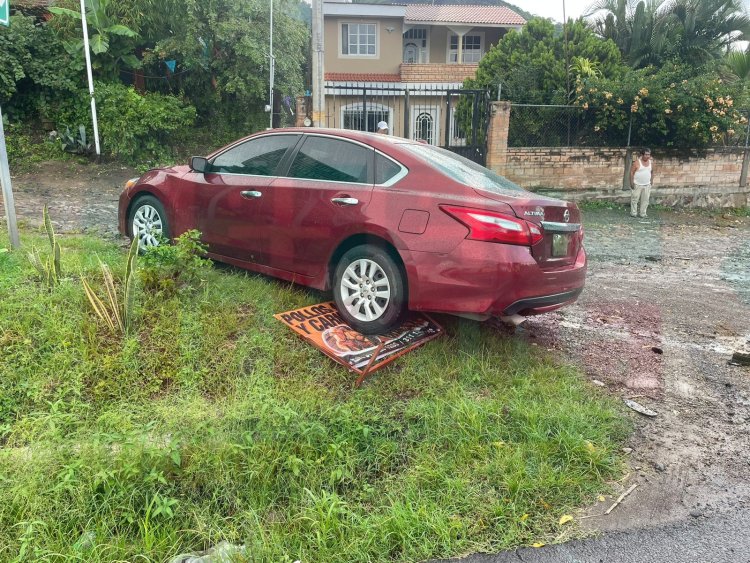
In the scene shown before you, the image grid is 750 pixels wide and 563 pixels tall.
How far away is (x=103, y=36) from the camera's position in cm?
1258

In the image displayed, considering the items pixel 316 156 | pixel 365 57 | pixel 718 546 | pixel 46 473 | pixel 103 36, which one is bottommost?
pixel 718 546

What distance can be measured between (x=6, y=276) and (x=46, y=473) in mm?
2561

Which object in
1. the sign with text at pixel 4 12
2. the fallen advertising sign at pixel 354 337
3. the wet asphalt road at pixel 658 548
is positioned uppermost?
the sign with text at pixel 4 12

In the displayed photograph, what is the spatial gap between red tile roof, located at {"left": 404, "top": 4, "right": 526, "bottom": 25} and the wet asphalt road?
2504 centimetres

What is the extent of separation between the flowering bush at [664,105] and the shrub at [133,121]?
30.5ft

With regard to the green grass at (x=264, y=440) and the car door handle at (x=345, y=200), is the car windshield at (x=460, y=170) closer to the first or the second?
the car door handle at (x=345, y=200)

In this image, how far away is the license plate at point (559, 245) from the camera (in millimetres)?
4203

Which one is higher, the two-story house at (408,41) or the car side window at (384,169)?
the two-story house at (408,41)

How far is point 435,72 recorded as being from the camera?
24484 millimetres

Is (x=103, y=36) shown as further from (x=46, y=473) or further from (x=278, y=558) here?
(x=278, y=558)

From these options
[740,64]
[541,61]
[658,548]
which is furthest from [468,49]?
[658,548]

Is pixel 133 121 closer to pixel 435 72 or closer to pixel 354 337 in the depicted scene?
pixel 354 337

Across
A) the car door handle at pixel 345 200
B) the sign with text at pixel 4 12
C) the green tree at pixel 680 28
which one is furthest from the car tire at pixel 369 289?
the green tree at pixel 680 28

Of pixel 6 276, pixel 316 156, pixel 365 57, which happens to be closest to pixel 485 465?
pixel 316 156
